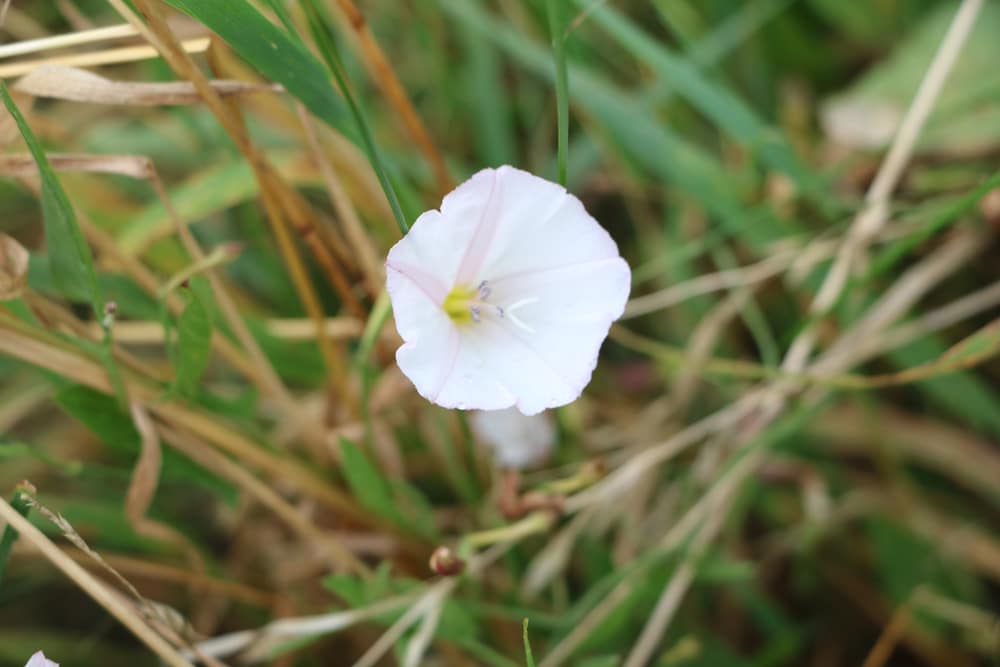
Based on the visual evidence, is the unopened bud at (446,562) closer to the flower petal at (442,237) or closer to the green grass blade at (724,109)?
the flower petal at (442,237)

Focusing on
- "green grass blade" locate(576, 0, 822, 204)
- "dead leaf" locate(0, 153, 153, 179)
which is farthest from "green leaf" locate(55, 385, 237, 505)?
"green grass blade" locate(576, 0, 822, 204)

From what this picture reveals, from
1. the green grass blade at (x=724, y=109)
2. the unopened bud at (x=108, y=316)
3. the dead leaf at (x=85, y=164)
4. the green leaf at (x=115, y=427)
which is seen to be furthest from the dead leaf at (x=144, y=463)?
the green grass blade at (x=724, y=109)

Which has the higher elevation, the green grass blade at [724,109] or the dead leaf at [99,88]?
the green grass blade at [724,109]

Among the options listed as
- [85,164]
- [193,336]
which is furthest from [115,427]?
[85,164]

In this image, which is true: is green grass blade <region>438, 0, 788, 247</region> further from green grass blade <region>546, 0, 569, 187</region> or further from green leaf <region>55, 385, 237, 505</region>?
green leaf <region>55, 385, 237, 505</region>

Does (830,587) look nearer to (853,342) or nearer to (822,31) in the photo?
(853,342)

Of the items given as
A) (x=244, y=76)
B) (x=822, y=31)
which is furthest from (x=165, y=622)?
(x=822, y=31)
